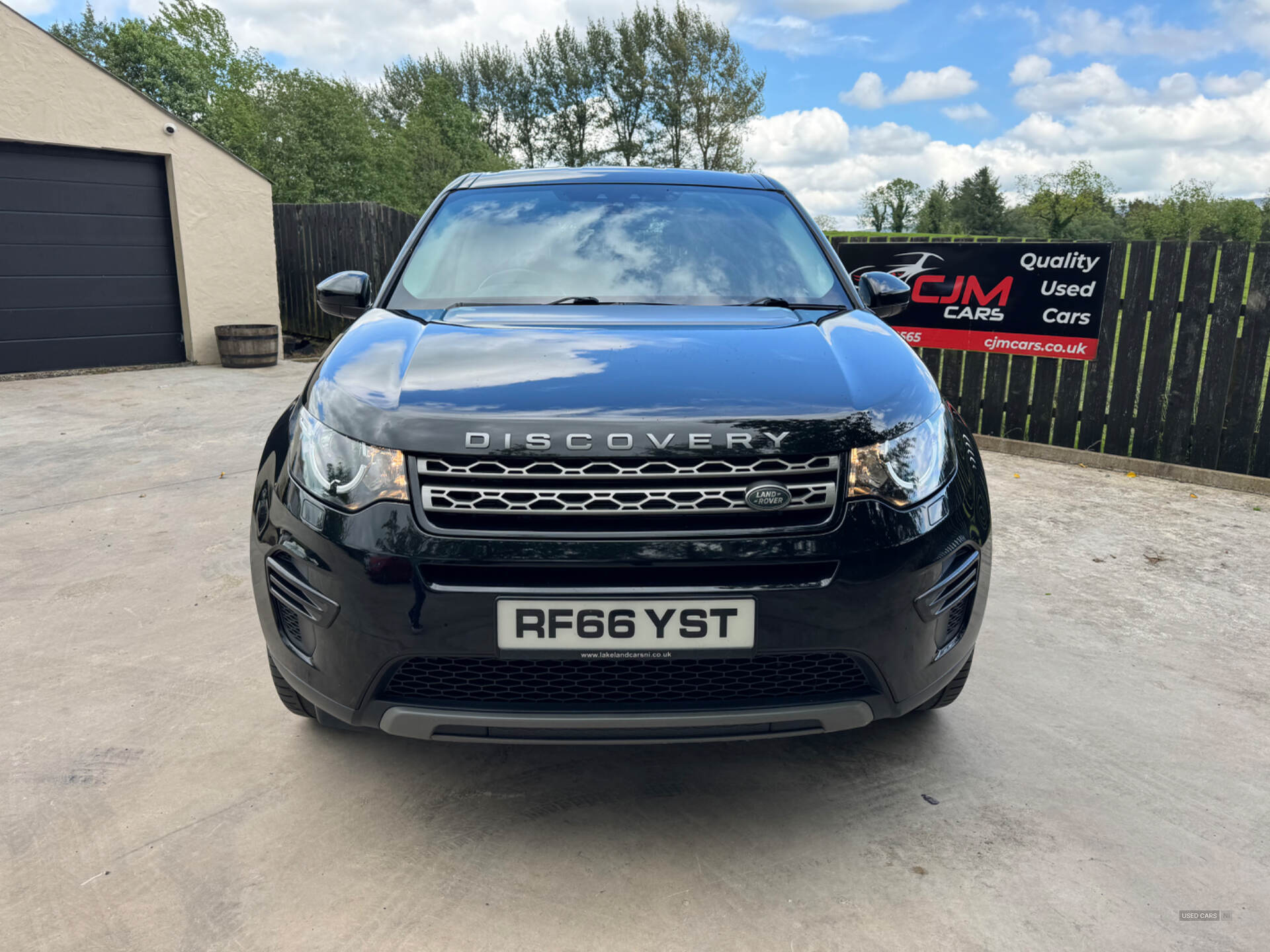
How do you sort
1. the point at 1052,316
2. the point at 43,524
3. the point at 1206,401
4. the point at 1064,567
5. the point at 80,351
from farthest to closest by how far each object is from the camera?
the point at 80,351 < the point at 1052,316 < the point at 1206,401 < the point at 43,524 < the point at 1064,567

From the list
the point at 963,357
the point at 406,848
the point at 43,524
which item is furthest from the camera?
the point at 963,357

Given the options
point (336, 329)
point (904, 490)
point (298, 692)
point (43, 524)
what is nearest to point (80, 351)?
point (336, 329)

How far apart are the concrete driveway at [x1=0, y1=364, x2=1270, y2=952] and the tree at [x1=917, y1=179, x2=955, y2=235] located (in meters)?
69.6

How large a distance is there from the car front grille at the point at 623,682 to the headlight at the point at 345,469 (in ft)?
1.13

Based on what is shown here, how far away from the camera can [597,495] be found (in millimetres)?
1740

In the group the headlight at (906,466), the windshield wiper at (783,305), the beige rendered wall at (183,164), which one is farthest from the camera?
the beige rendered wall at (183,164)

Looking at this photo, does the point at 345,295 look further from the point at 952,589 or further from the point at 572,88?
the point at 572,88

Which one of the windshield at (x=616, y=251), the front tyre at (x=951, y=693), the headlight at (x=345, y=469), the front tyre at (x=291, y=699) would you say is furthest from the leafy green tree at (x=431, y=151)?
the front tyre at (x=951, y=693)

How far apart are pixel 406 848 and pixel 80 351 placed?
10.4m

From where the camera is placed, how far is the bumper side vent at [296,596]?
184 cm

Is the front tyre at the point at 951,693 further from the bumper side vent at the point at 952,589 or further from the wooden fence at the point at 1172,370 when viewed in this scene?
the wooden fence at the point at 1172,370

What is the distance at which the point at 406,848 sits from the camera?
6.63 feet

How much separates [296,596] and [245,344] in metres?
10.2

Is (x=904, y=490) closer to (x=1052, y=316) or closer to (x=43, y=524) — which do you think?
(x=43, y=524)
